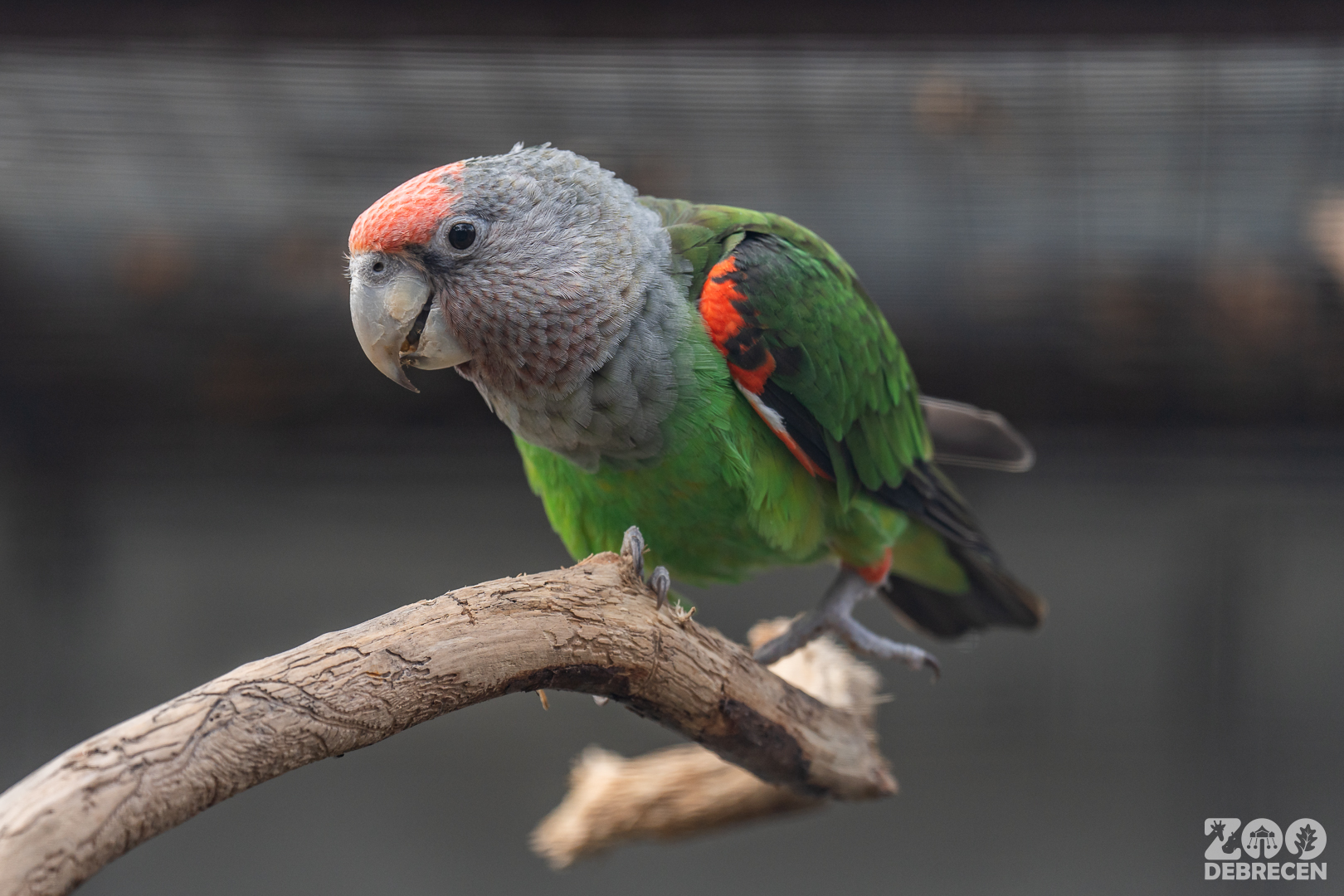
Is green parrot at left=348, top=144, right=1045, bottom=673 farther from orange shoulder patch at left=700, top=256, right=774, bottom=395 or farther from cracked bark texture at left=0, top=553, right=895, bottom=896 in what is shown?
cracked bark texture at left=0, top=553, right=895, bottom=896

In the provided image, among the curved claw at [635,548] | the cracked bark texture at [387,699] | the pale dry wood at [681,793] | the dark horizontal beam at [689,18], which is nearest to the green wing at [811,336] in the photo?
the curved claw at [635,548]

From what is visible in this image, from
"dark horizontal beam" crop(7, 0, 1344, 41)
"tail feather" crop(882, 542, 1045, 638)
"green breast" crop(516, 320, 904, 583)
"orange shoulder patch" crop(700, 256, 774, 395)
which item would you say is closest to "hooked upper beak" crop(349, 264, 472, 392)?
"green breast" crop(516, 320, 904, 583)

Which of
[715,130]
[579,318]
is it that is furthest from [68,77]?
[579,318]

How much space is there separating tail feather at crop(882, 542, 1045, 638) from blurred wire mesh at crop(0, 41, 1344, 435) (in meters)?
1.05

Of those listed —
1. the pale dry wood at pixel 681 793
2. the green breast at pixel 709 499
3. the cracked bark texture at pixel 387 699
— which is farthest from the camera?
the pale dry wood at pixel 681 793

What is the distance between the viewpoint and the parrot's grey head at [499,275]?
1.76 m

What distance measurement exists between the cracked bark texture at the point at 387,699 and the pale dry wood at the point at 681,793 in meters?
0.71

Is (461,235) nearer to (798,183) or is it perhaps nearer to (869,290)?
(798,183)

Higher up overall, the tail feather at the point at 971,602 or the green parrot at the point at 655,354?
the green parrot at the point at 655,354

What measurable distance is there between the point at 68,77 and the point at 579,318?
2.40m

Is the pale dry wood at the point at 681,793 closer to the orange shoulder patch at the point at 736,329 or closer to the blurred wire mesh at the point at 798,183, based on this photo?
the orange shoulder patch at the point at 736,329

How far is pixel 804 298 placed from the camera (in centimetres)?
212

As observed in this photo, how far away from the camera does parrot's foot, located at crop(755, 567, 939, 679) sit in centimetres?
254

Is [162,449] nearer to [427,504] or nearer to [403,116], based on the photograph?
[427,504]
